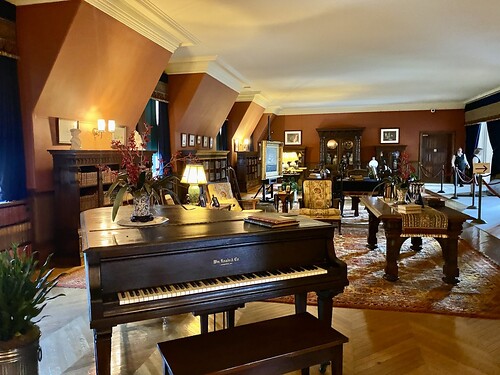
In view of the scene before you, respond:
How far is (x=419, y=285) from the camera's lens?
406 centimetres

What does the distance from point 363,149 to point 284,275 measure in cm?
1382

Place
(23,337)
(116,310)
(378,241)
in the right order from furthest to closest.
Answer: (378,241)
(23,337)
(116,310)

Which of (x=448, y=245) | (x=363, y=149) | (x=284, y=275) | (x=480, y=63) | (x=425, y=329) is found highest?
(x=480, y=63)

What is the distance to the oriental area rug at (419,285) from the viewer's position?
354 centimetres

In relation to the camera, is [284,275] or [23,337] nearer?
[23,337]

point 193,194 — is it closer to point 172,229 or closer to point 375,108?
point 172,229

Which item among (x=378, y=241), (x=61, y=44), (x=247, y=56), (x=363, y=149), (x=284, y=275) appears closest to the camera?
(x=284, y=275)

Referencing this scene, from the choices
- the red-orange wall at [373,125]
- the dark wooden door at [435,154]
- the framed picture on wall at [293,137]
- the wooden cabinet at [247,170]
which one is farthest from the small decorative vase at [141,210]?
the dark wooden door at [435,154]

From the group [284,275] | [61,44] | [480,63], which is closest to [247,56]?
[61,44]

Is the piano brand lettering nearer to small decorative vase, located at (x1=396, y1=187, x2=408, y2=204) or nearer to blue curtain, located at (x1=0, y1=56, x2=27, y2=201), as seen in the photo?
small decorative vase, located at (x1=396, y1=187, x2=408, y2=204)

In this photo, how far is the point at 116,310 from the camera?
69.2 inches

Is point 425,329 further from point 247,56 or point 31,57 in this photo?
point 247,56

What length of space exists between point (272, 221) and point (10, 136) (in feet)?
11.7

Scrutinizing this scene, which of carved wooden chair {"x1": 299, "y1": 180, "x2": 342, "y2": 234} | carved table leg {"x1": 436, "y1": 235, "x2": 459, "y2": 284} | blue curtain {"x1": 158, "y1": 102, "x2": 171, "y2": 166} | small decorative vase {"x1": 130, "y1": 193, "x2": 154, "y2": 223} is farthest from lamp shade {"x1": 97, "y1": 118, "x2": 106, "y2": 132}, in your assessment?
carved table leg {"x1": 436, "y1": 235, "x2": 459, "y2": 284}
